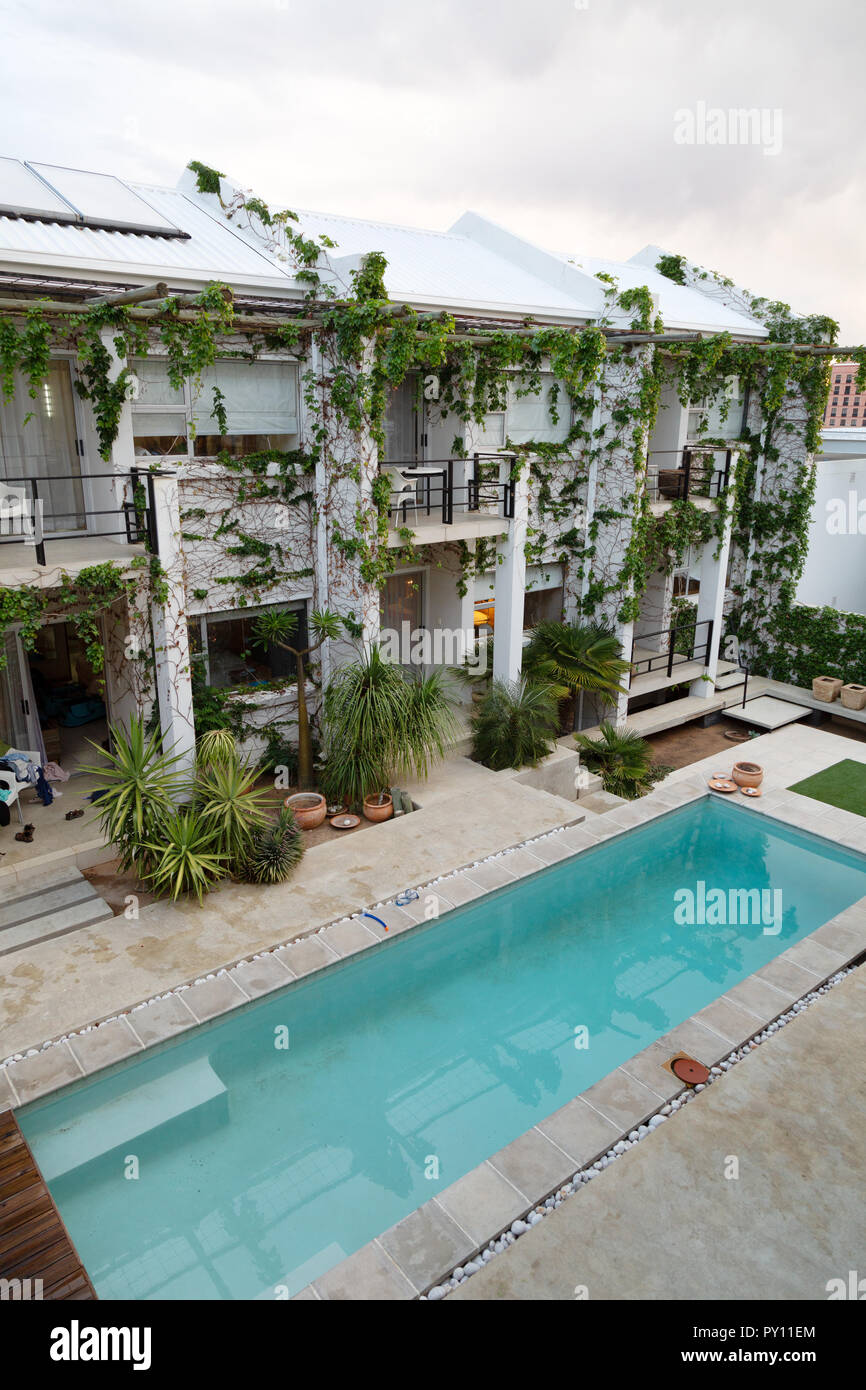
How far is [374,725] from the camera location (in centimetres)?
1073

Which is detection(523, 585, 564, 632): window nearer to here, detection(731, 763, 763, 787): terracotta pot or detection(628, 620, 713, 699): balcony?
detection(628, 620, 713, 699): balcony

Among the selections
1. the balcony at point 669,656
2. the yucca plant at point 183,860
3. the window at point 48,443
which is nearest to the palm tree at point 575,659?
the balcony at point 669,656

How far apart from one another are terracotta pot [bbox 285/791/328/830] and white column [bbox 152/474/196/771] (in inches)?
55.1

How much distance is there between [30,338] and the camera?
8.52 metres

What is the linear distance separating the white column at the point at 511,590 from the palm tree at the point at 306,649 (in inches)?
113

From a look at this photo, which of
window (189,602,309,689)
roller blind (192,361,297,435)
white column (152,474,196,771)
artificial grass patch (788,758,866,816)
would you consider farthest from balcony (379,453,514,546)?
artificial grass patch (788,758,866,816)

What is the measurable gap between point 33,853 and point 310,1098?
182 inches

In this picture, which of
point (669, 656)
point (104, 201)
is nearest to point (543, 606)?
point (669, 656)

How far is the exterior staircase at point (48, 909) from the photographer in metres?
8.34

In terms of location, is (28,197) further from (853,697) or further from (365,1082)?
(853,697)

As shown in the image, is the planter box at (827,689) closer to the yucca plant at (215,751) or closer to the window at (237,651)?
the window at (237,651)

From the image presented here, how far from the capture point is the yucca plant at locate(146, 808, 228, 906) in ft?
28.7
